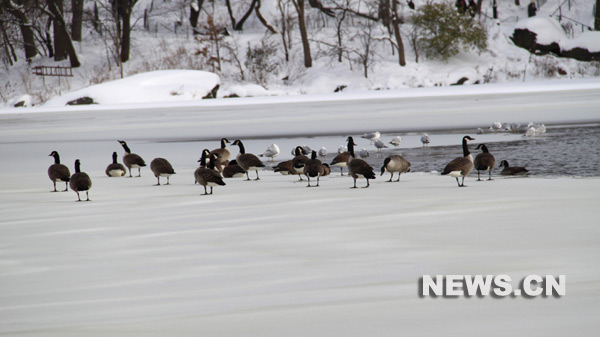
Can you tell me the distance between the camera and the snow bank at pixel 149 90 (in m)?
41.2

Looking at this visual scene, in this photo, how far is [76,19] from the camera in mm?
57312

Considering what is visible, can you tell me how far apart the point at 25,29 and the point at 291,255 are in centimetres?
5747

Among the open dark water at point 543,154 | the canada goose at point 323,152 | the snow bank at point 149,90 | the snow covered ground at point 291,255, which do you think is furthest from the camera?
the snow bank at point 149,90

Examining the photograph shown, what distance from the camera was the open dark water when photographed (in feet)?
32.8

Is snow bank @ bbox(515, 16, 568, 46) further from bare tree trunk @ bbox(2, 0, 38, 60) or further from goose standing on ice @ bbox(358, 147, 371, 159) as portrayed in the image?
goose standing on ice @ bbox(358, 147, 371, 159)

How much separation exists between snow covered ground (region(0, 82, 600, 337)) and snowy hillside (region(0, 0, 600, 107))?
126ft

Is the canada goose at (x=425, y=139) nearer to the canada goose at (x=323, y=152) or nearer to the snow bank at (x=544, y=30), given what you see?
the canada goose at (x=323, y=152)

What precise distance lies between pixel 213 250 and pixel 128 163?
21.2ft

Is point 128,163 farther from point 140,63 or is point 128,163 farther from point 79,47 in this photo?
point 79,47

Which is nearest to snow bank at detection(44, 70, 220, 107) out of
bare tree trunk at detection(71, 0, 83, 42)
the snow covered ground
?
bare tree trunk at detection(71, 0, 83, 42)

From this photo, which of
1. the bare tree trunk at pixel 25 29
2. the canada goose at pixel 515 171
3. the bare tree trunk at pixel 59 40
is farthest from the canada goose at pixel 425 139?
the bare tree trunk at pixel 25 29

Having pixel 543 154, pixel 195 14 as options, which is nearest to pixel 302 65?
pixel 195 14

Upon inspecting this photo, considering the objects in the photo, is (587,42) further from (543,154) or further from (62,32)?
(543,154)

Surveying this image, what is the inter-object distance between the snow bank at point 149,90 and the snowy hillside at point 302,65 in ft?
10.8
